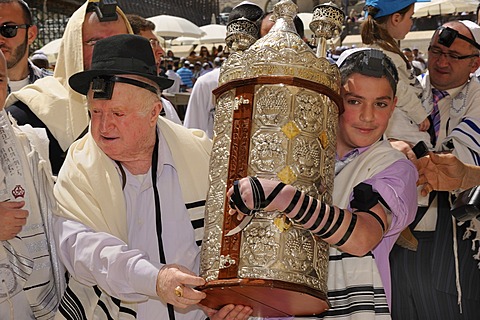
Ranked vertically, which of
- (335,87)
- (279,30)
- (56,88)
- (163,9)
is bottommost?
(163,9)

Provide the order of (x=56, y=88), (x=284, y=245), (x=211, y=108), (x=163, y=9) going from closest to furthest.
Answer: (x=284, y=245)
(x=56, y=88)
(x=211, y=108)
(x=163, y=9)

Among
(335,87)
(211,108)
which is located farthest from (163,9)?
(335,87)

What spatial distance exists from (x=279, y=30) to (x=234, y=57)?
0.69 ft

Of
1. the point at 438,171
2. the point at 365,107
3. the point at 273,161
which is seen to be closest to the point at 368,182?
the point at 365,107

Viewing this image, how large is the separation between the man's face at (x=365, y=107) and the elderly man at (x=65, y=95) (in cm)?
154

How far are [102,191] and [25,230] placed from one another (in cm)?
50

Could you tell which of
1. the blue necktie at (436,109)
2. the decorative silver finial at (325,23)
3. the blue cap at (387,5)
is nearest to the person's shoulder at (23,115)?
the decorative silver finial at (325,23)

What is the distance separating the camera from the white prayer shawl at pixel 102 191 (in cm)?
272

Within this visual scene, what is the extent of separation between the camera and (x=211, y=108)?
202 inches

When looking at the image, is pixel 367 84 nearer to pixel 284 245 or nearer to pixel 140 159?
pixel 284 245

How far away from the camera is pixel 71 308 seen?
2.82 metres

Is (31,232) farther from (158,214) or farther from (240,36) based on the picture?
(240,36)

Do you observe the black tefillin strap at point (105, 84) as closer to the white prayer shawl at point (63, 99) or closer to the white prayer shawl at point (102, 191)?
the white prayer shawl at point (102, 191)

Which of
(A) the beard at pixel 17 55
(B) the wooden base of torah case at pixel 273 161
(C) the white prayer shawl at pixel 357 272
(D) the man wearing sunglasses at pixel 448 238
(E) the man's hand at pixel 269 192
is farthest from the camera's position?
(A) the beard at pixel 17 55
